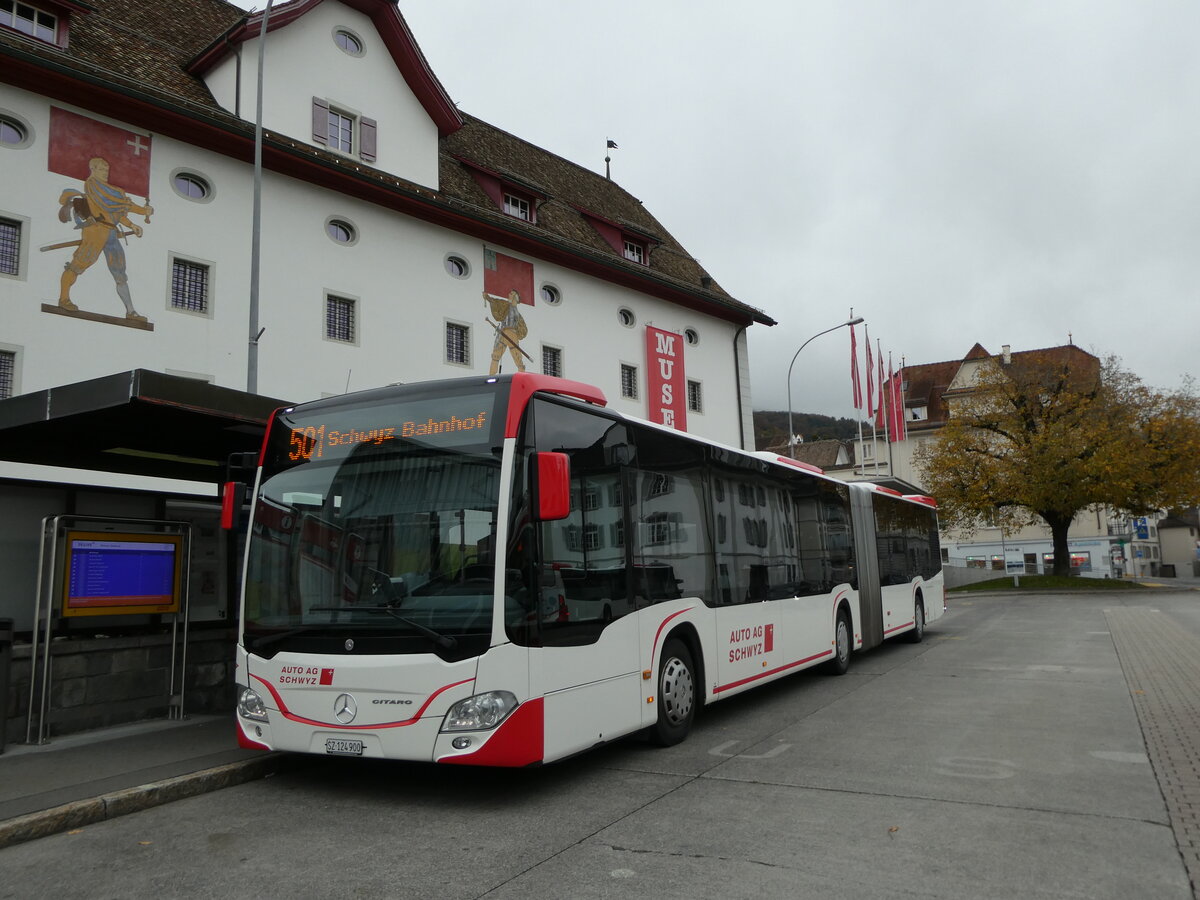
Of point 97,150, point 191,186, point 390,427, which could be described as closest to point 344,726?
point 390,427

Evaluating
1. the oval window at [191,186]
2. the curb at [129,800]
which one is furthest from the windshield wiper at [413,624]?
the oval window at [191,186]

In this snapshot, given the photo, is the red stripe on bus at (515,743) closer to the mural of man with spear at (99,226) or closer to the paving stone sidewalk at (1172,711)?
the paving stone sidewalk at (1172,711)

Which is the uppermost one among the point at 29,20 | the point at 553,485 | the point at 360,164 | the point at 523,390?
the point at 29,20

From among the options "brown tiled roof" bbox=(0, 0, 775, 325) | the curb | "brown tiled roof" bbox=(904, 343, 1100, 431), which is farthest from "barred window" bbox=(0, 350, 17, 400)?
"brown tiled roof" bbox=(904, 343, 1100, 431)

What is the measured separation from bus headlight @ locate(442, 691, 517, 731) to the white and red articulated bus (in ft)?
0.04

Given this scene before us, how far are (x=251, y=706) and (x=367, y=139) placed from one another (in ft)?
63.5

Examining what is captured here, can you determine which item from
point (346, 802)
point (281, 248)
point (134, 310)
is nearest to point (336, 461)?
point (346, 802)

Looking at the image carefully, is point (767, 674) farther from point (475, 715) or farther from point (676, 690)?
point (475, 715)

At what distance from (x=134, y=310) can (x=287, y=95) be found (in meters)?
6.89

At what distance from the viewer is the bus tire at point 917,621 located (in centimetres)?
1769

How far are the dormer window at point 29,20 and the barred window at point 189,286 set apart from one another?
482 cm

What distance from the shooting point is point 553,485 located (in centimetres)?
600

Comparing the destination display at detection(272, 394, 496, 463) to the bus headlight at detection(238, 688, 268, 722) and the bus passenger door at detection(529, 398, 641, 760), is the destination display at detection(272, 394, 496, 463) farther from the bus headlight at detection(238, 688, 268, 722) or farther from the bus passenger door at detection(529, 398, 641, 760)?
the bus headlight at detection(238, 688, 268, 722)

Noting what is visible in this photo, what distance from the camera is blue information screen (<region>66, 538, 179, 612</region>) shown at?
8.55 m
